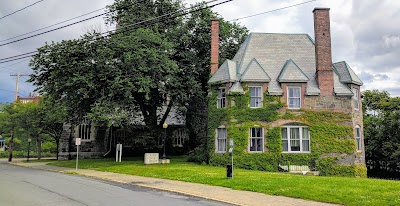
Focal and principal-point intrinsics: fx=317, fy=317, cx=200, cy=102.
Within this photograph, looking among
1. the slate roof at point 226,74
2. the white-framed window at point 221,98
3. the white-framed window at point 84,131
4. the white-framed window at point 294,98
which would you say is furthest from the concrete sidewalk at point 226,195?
the white-framed window at point 84,131

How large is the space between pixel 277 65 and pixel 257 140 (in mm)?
6847

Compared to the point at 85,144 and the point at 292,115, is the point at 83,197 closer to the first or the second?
the point at 292,115

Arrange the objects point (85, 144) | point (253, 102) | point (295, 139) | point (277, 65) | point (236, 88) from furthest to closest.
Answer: point (85, 144) → point (277, 65) → point (236, 88) → point (253, 102) → point (295, 139)

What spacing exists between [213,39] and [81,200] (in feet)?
65.2

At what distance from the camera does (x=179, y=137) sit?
43.7 metres

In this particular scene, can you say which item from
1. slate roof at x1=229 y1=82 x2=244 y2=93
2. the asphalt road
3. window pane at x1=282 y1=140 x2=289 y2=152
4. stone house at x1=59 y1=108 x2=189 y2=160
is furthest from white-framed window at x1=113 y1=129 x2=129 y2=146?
the asphalt road

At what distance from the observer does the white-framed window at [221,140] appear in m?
25.8

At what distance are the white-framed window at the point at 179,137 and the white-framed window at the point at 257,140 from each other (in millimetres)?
19452

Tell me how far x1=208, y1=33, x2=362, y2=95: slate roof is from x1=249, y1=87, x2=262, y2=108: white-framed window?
78cm

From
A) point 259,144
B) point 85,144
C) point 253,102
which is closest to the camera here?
point 259,144

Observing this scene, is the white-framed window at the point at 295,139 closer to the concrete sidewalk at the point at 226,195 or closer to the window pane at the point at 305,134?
the window pane at the point at 305,134

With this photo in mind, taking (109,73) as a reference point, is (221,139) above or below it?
below

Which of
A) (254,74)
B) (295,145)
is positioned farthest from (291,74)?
(295,145)

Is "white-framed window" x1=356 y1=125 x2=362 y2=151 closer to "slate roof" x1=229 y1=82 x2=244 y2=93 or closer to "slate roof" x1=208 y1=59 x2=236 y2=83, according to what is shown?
"slate roof" x1=229 y1=82 x2=244 y2=93
